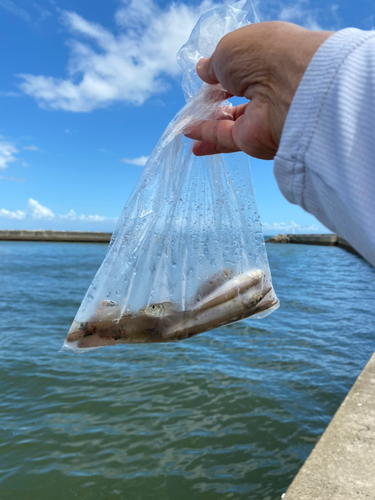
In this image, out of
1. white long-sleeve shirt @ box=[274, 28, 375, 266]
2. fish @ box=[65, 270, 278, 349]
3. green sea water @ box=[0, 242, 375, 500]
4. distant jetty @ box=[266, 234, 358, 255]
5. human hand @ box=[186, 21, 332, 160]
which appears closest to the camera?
white long-sleeve shirt @ box=[274, 28, 375, 266]

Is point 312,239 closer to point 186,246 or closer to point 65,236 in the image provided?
point 65,236

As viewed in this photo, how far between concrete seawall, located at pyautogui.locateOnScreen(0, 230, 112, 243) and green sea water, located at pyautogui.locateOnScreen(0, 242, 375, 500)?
42.3 meters

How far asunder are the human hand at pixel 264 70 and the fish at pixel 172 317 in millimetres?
699

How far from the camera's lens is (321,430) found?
3568mm

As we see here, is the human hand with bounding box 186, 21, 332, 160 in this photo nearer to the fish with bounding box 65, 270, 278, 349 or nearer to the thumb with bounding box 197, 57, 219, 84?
the thumb with bounding box 197, 57, 219, 84

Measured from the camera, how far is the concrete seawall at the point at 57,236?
47.9 meters

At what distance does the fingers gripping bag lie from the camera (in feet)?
5.29

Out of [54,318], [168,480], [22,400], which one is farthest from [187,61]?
[54,318]

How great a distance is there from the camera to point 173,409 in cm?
391

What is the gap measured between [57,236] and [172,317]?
50.3 m

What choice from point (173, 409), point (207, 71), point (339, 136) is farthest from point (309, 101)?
point (173, 409)

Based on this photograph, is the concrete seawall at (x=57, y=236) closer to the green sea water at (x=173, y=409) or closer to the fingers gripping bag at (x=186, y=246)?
the green sea water at (x=173, y=409)

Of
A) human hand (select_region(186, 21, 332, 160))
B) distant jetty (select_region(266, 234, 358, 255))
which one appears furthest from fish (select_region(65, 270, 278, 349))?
distant jetty (select_region(266, 234, 358, 255))

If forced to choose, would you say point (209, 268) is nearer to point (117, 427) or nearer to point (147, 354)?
point (117, 427)
